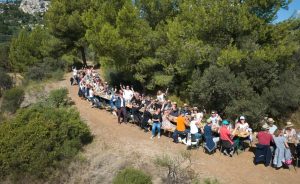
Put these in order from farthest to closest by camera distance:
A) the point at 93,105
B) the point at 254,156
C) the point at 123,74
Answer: the point at 123,74 → the point at 93,105 → the point at 254,156

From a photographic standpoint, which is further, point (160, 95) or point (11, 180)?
point (160, 95)

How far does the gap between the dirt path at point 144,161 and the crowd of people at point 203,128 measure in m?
0.43

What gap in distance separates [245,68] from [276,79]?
72.5 inches

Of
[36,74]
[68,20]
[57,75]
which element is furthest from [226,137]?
[36,74]

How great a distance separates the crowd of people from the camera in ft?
42.8

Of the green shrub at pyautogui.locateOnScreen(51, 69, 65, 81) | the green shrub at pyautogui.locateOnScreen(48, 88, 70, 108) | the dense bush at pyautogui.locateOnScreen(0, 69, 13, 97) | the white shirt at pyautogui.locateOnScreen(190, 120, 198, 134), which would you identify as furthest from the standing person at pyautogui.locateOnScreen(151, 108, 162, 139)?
the dense bush at pyautogui.locateOnScreen(0, 69, 13, 97)

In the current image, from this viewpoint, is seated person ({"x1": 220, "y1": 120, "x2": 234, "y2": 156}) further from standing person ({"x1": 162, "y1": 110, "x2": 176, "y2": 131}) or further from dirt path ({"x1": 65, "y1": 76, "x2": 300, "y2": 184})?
standing person ({"x1": 162, "y1": 110, "x2": 176, "y2": 131})

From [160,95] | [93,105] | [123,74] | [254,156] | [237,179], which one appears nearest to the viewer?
[237,179]

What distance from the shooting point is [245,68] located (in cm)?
2005

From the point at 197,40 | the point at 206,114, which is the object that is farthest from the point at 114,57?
the point at 206,114

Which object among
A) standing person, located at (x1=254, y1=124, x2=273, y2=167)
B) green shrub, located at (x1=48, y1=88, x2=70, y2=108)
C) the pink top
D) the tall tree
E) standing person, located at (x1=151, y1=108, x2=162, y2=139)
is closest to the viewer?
standing person, located at (x1=254, y1=124, x2=273, y2=167)

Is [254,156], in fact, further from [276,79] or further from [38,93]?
[38,93]

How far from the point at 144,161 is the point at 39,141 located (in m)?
4.70

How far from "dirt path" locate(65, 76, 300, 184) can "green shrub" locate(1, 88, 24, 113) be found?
9506 mm
